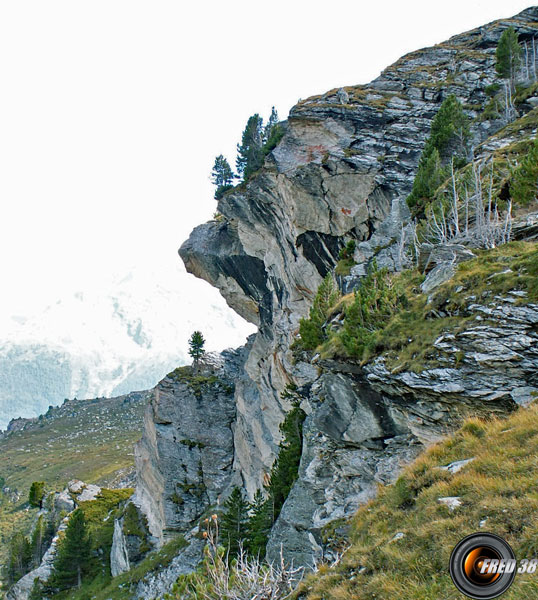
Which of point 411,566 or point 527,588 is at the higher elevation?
point 527,588

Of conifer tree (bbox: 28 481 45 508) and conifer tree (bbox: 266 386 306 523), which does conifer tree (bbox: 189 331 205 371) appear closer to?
conifer tree (bbox: 266 386 306 523)

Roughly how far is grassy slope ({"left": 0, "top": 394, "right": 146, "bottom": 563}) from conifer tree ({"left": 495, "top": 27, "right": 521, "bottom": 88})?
139 m

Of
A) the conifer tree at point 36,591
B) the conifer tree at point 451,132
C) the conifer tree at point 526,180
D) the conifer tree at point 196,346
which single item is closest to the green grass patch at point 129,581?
the conifer tree at point 36,591

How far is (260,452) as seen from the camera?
54781 millimetres

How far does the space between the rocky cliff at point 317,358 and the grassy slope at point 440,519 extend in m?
3.82

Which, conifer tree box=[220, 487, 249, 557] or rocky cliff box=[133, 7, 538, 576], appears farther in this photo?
conifer tree box=[220, 487, 249, 557]

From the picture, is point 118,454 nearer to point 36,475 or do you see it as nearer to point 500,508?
point 36,475

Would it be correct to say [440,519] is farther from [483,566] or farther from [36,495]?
[36,495]

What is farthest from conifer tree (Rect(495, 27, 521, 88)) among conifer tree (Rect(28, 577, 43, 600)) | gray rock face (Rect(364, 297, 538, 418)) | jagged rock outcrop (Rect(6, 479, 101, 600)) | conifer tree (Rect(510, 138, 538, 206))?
jagged rock outcrop (Rect(6, 479, 101, 600))

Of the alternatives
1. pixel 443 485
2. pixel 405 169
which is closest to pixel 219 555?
pixel 443 485

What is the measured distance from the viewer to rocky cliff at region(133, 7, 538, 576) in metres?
15.4

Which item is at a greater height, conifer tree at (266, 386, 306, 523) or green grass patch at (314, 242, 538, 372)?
green grass patch at (314, 242, 538, 372)

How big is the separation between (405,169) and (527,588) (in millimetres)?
43726

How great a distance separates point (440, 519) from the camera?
8.48m
